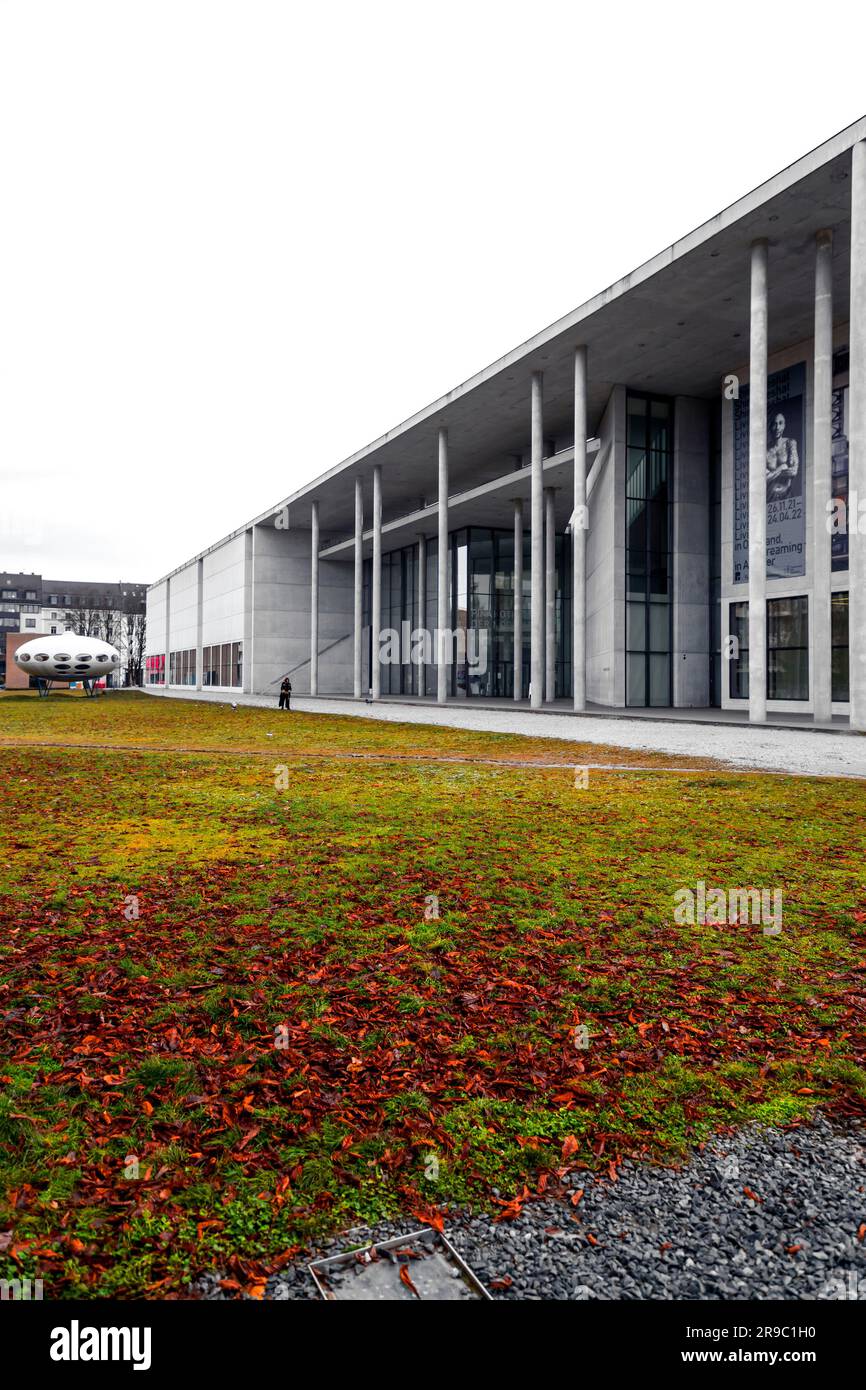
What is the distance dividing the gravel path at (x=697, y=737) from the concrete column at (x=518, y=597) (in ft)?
51.5

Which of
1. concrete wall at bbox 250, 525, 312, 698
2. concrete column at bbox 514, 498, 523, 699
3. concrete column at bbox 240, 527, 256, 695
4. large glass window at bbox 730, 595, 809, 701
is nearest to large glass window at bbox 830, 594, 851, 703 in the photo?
large glass window at bbox 730, 595, 809, 701

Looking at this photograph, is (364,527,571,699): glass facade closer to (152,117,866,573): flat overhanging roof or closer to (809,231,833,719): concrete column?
(152,117,866,573): flat overhanging roof

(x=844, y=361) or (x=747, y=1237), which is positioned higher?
(x=844, y=361)

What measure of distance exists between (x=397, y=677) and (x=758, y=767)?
49203mm

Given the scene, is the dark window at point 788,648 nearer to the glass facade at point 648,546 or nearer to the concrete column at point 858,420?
the glass facade at point 648,546

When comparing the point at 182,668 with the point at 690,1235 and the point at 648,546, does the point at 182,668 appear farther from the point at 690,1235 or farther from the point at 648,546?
the point at 690,1235

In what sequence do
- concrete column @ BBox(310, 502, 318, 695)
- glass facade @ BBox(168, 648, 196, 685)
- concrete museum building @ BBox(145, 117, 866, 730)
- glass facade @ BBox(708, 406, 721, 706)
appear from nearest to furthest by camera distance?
concrete museum building @ BBox(145, 117, 866, 730) → glass facade @ BBox(708, 406, 721, 706) → concrete column @ BBox(310, 502, 318, 695) → glass facade @ BBox(168, 648, 196, 685)

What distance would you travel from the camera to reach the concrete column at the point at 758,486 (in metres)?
26.2

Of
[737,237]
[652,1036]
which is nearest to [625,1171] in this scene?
[652,1036]

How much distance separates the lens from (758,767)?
1505cm

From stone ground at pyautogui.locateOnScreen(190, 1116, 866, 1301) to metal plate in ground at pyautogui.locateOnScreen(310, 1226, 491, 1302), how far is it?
37mm

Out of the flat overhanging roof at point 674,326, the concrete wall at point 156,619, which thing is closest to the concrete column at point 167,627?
the concrete wall at point 156,619

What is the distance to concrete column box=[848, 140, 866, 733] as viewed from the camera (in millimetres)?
22484
